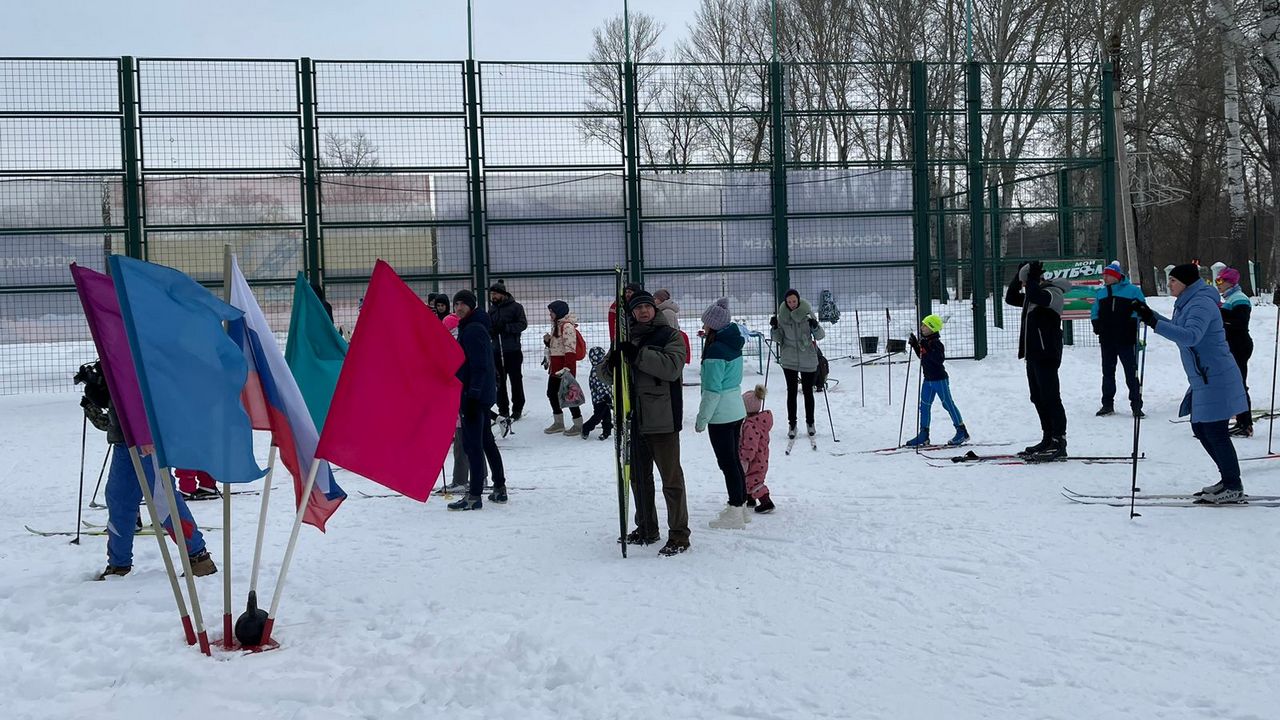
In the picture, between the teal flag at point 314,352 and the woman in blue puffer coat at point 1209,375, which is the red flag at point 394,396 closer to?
the teal flag at point 314,352

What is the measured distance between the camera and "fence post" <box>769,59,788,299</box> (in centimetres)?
1852

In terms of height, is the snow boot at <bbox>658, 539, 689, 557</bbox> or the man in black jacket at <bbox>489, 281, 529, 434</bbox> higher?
the man in black jacket at <bbox>489, 281, 529, 434</bbox>

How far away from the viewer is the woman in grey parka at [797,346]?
1332 cm

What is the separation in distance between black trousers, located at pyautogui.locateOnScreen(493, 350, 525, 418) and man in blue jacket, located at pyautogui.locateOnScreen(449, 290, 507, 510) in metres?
4.39

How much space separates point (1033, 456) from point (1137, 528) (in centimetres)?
331

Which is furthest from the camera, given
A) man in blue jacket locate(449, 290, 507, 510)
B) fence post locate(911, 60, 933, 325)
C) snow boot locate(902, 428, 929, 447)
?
fence post locate(911, 60, 933, 325)

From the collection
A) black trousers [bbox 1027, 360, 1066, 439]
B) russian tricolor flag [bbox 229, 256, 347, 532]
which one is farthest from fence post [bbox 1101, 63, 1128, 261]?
russian tricolor flag [bbox 229, 256, 347, 532]

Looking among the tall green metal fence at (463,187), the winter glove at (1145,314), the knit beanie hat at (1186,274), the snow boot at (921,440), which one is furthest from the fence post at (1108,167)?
the winter glove at (1145,314)

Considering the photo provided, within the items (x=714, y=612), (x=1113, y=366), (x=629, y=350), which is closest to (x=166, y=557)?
(x=714, y=612)

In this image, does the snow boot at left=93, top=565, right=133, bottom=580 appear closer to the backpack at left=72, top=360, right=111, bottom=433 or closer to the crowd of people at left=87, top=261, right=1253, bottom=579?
the crowd of people at left=87, top=261, right=1253, bottom=579

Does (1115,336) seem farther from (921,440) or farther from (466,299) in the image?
(466,299)

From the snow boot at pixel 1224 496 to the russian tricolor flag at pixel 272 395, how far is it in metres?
6.44

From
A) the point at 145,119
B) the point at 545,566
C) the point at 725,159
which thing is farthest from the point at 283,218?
Answer: the point at 545,566

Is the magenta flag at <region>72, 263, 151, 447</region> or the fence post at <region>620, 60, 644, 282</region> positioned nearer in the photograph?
the magenta flag at <region>72, 263, 151, 447</region>
